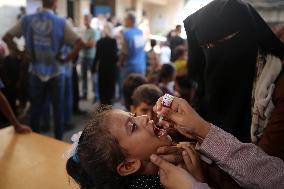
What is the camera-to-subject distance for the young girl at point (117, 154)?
129cm

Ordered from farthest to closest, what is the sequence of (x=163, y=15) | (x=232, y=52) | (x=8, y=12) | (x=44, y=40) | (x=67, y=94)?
1. (x=163, y=15)
2. (x=8, y=12)
3. (x=67, y=94)
4. (x=44, y=40)
5. (x=232, y=52)

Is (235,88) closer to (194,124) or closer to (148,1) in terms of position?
(194,124)

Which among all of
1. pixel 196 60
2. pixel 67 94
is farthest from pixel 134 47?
pixel 196 60

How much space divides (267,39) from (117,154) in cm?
86

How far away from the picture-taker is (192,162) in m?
1.24

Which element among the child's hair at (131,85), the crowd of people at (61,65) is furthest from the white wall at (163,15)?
the child's hair at (131,85)

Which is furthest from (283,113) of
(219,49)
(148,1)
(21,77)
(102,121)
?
(148,1)

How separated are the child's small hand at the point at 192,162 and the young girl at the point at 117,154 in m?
0.12

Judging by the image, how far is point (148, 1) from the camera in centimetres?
1684

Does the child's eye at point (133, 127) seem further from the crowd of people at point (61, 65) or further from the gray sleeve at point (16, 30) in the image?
the gray sleeve at point (16, 30)

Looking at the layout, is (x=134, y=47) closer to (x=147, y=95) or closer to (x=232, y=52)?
(x=147, y=95)

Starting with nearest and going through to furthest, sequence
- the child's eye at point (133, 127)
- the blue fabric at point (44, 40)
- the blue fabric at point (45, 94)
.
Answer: the child's eye at point (133, 127)
the blue fabric at point (44, 40)
the blue fabric at point (45, 94)

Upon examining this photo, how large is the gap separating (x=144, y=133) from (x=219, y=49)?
0.63 m

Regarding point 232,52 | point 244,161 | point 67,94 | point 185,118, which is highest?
point 232,52
